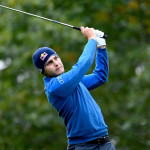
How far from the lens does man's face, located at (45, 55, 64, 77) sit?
4.93 metres

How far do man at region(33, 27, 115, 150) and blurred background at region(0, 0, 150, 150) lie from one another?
527 centimetres

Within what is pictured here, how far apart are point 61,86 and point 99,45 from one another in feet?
2.16

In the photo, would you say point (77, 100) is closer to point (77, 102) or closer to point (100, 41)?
point (77, 102)

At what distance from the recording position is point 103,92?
1192 centimetres

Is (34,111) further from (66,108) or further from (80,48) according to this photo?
(66,108)

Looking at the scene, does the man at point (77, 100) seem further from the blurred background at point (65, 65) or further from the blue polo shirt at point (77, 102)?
the blurred background at point (65, 65)

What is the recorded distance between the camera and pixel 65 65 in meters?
10.8

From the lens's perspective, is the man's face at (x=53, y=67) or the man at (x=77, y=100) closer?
the man at (x=77, y=100)

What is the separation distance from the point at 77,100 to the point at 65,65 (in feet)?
19.7

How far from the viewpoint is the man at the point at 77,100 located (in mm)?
4750

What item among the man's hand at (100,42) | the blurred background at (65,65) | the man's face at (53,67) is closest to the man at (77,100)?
the man's face at (53,67)

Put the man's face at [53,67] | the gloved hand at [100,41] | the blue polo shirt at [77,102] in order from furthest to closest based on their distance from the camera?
the gloved hand at [100,41]
the man's face at [53,67]
the blue polo shirt at [77,102]

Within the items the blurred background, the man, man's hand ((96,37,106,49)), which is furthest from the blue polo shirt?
the blurred background

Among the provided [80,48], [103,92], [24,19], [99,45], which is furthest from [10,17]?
[99,45]
